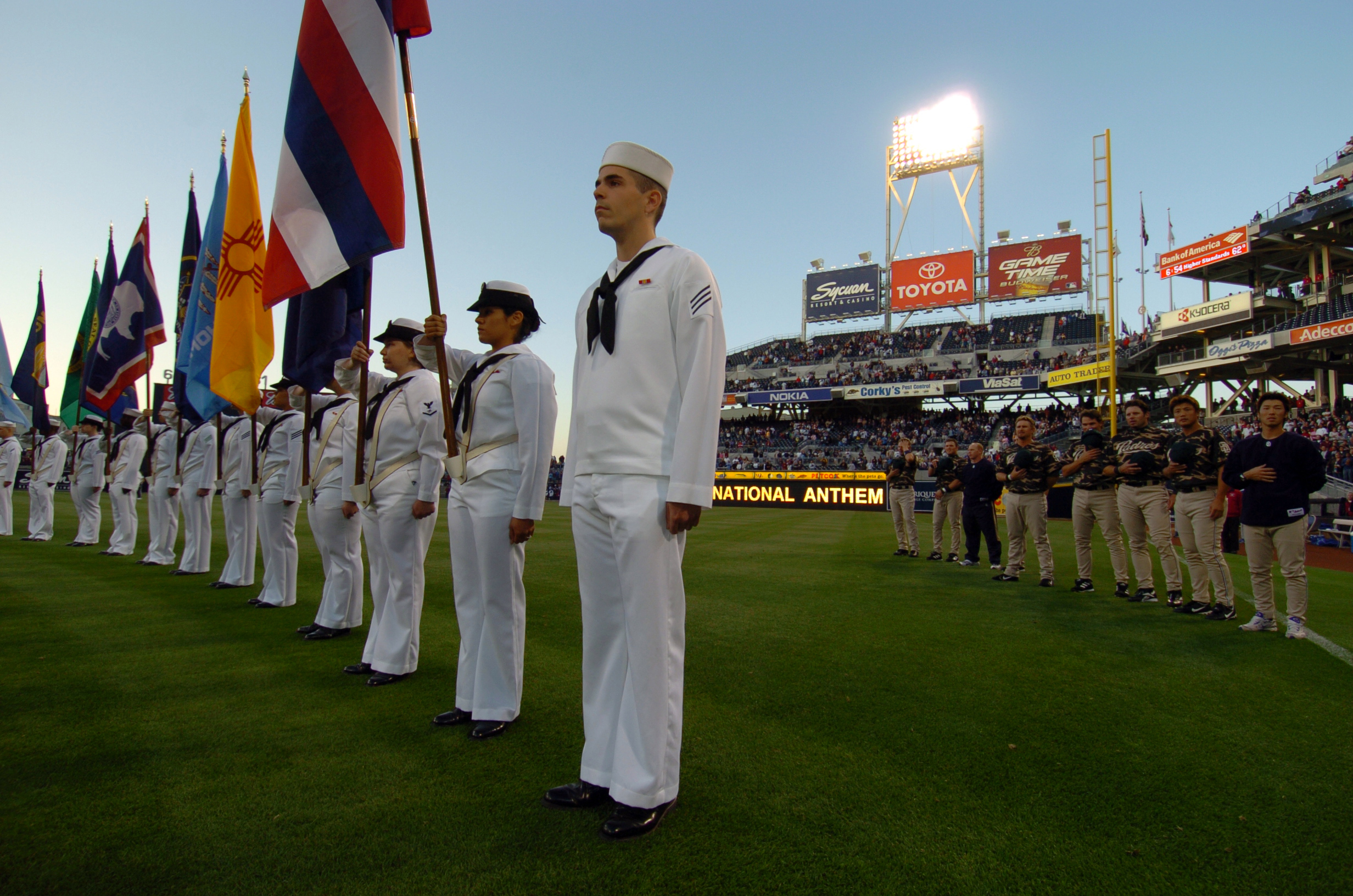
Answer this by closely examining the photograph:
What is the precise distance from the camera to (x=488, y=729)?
3.14 metres

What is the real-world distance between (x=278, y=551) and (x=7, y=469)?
35.4 feet

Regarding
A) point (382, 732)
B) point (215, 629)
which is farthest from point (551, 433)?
point (215, 629)

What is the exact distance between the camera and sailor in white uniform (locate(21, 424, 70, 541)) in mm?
12195

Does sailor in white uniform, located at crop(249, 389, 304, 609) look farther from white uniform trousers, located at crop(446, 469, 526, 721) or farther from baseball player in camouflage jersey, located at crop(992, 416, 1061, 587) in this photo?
baseball player in camouflage jersey, located at crop(992, 416, 1061, 587)

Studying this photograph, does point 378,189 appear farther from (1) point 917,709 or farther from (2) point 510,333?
(1) point 917,709

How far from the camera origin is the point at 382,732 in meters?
3.15

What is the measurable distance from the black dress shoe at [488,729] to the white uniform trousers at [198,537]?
23.8ft

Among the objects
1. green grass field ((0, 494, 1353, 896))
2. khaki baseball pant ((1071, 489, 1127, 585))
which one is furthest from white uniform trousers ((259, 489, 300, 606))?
khaki baseball pant ((1071, 489, 1127, 585))

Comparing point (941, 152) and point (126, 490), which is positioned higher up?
point (941, 152)

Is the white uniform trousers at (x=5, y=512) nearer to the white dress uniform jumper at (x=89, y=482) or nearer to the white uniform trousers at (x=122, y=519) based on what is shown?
the white dress uniform jumper at (x=89, y=482)

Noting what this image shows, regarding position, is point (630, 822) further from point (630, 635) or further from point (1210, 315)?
point (1210, 315)

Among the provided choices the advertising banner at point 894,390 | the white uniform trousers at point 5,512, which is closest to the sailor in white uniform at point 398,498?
the white uniform trousers at point 5,512

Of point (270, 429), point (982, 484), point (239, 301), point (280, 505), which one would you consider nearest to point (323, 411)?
point (239, 301)

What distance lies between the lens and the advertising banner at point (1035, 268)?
130 feet
